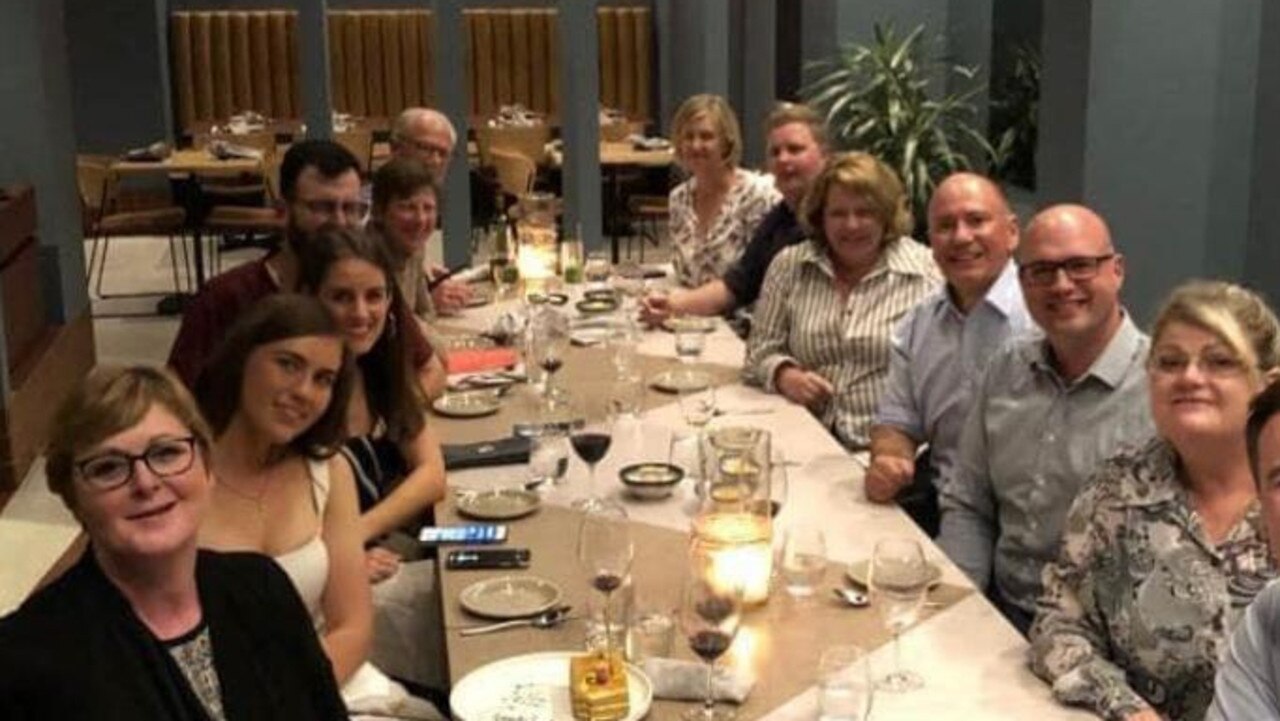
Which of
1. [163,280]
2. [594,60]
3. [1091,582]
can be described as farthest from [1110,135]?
[163,280]

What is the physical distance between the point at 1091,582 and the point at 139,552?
4.82ft

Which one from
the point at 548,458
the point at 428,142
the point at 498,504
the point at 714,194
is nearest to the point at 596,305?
the point at 714,194

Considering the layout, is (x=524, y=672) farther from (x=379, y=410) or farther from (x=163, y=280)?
(x=163, y=280)

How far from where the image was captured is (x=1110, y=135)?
5660 millimetres

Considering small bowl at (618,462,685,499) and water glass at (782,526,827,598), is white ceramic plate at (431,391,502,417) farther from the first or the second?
water glass at (782,526,827,598)

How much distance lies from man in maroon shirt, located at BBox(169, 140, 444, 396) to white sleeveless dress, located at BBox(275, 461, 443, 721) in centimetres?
83

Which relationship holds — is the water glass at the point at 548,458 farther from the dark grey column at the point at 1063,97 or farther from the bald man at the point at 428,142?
the dark grey column at the point at 1063,97

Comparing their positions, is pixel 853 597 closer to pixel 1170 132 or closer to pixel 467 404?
pixel 467 404

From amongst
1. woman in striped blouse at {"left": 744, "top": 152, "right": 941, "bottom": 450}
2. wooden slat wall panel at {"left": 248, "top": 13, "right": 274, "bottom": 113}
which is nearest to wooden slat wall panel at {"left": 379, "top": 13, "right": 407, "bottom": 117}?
wooden slat wall panel at {"left": 248, "top": 13, "right": 274, "bottom": 113}

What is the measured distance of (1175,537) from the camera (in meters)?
2.37

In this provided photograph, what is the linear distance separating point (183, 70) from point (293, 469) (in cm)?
983

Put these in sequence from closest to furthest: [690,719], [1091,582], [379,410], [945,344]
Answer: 1. [690,719]
2. [1091,582]
3. [379,410]
4. [945,344]

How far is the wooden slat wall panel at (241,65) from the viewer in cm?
1188

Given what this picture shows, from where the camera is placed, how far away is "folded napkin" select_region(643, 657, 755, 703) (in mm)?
2273
